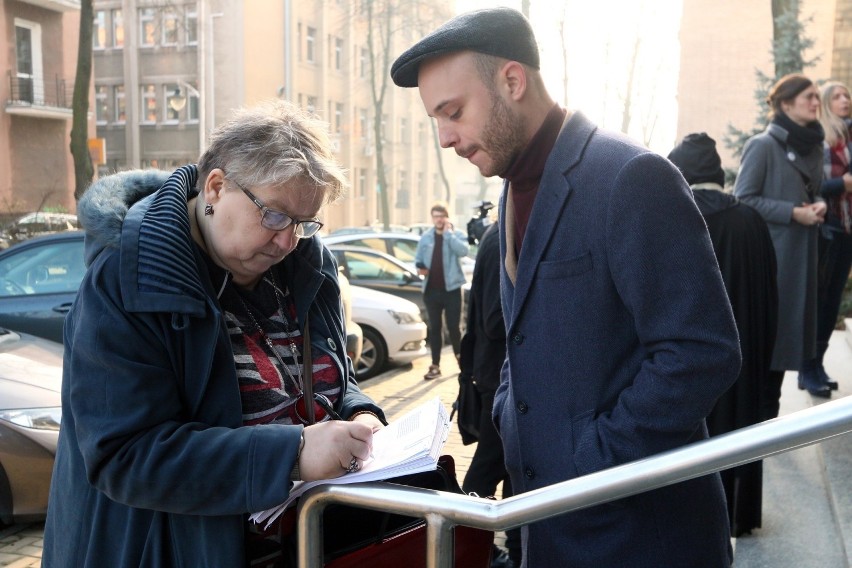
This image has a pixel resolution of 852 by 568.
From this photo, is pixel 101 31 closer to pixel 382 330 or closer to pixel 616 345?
pixel 382 330

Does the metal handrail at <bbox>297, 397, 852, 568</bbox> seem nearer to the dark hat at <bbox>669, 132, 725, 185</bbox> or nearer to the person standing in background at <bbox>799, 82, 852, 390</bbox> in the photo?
the dark hat at <bbox>669, 132, 725, 185</bbox>

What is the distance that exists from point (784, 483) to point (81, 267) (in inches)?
213

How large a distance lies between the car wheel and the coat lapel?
8092 millimetres

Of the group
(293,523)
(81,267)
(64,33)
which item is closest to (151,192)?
(293,523)

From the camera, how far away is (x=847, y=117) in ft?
20.2

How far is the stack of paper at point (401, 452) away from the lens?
170 cm

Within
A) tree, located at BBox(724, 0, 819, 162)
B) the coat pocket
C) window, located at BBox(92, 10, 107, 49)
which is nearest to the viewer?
the coat pocket

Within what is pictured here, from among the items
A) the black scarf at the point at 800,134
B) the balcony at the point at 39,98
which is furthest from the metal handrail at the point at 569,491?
the balcony at the point at 39,98

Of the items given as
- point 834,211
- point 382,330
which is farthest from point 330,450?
point 382,330

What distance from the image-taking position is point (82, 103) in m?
18.2

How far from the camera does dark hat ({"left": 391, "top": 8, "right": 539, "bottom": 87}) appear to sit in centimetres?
185

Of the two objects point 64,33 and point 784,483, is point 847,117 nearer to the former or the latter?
point 784,483

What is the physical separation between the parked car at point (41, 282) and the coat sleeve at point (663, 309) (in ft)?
16.5

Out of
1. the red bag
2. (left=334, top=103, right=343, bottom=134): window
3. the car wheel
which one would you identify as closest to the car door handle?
the car wheel
